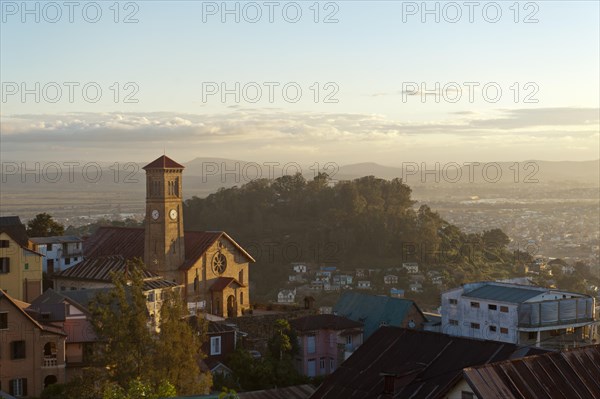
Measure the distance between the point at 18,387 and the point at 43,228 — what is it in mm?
36844

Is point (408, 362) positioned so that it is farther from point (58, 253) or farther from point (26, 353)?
point (58, 253)

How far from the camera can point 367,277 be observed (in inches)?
3927

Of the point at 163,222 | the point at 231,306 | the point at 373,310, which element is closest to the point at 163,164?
the point at 163,222

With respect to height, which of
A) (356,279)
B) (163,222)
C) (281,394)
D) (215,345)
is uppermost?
(163,222)

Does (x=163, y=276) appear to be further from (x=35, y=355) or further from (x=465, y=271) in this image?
(x=465, y=271)

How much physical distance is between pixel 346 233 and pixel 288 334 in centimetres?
6750

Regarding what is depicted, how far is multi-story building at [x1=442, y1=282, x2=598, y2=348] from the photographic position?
4700cm

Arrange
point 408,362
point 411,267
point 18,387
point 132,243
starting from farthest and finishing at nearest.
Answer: point 411,267 → point 132,243 → point 18,387 → point 408,362

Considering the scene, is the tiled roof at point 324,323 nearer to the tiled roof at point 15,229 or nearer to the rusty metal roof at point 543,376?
the tiled roof at point 15,229

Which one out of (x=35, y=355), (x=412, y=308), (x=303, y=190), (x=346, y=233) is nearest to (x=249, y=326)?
(x=412, y=308)

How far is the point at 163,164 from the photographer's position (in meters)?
60.0

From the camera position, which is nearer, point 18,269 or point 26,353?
point 26,353

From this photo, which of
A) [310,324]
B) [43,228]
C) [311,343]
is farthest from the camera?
[43,228]

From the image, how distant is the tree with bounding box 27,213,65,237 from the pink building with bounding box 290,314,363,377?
107 ft
